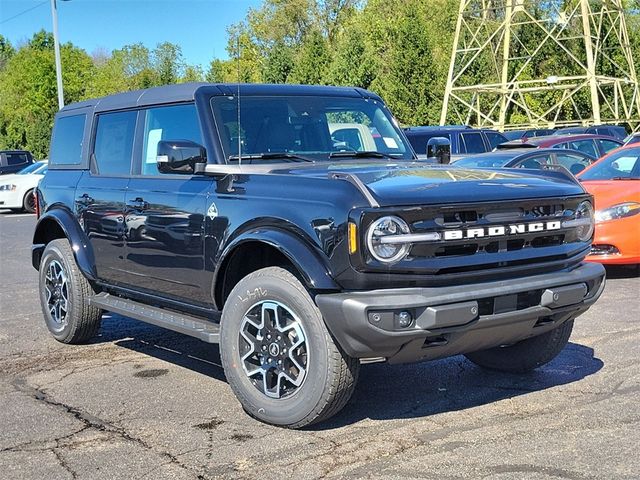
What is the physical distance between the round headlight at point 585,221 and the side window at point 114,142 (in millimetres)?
3211

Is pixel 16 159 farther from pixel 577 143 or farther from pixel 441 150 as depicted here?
pixel 441 150

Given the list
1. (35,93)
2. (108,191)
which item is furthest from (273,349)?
(35,93)

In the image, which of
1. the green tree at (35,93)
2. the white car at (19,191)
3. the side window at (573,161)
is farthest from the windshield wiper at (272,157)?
the green tree at (35,93)

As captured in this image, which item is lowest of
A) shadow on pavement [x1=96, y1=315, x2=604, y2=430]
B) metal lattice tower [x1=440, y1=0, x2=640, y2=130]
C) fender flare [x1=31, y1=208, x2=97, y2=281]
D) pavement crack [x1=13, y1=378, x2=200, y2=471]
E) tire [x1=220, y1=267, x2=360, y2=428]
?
shadow on pavement [x1=96, y1=315, x2=604, y2=430]

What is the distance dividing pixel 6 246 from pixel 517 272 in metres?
12.8

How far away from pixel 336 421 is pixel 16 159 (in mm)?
30839

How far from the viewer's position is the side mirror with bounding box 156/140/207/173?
5375 millimetres

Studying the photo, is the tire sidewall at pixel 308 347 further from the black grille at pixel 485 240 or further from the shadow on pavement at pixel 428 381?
the black grille at pixel 485 240

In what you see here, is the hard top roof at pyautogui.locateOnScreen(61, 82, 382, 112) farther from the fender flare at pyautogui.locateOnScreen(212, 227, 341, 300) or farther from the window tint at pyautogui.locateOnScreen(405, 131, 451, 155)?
the window tint at pyautogui.locateOnScreen(405, 131, 451, 155)

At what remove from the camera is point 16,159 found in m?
33.1

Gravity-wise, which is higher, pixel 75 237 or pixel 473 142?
pixel 473 142

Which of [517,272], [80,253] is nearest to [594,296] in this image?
[517,272]

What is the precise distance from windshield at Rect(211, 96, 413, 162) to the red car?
28.9 feet

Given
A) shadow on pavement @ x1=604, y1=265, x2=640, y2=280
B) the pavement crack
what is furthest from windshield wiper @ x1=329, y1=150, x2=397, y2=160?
shadow on pavement @ x1=604, y1=265, x2=640, y2=280
